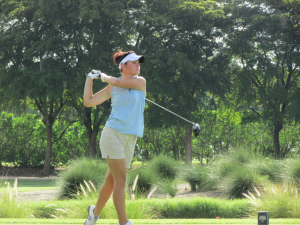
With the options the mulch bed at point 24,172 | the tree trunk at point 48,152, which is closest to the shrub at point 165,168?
the mulch bed at point 24,172

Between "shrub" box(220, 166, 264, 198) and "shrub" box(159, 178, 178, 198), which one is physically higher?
"shrub" box(220, 166, 264, 198)

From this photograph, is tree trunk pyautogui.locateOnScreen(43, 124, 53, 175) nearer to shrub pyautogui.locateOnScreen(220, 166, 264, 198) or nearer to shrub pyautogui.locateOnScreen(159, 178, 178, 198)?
shrub pyautogui.locateOnScreen(159, 178, 178, 198)

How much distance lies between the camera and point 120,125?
338cm

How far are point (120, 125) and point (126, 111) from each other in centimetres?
15

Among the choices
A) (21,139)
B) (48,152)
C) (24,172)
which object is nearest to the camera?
(24,172)

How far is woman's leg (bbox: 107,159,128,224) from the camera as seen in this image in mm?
3350

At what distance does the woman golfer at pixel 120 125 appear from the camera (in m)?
3.35

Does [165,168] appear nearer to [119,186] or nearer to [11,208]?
[11,208]

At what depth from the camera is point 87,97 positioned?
12.0 ft

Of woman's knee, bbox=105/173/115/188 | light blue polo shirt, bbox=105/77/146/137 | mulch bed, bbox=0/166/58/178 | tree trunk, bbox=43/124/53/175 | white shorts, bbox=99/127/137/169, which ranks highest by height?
light blue polo shirt, bbox=105/77/146/137

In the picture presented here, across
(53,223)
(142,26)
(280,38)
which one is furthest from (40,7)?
(53,223)

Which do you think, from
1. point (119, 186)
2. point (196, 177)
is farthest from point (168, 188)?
point (119, 186)

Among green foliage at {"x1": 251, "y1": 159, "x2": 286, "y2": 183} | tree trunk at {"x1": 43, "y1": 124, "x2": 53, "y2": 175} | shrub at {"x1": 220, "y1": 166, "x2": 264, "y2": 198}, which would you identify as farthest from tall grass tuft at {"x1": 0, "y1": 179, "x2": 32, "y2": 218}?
tree trunk at {"x1": 43, "y1": 124, "x2": 53, "y2": 175}

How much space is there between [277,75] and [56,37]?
1091cm
